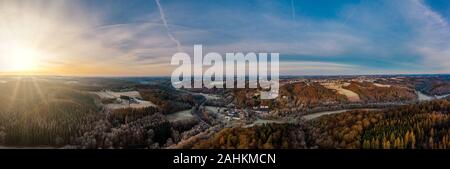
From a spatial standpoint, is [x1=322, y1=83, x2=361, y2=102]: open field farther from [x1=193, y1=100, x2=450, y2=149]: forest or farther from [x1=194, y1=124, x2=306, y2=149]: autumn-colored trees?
[x1=194, y1=124, x2=306, y2=149]: autumn-colored trees

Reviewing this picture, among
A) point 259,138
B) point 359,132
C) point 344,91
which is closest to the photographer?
point 259,138

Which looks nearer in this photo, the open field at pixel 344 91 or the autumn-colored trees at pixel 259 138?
the autumn-colored trees at pixel 259 138

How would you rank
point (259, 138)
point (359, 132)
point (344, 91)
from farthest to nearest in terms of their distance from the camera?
point (344, 91) → point (359, 132) → point (259, 138)

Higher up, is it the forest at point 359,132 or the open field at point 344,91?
the open field at point 344,91

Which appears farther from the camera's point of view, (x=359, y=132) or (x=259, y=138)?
(x=359, y=132)

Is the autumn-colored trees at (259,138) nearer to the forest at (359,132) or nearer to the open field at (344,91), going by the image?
the forest at (359,132)

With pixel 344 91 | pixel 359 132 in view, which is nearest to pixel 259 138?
pixel 359 132

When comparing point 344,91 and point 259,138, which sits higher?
point 344,91

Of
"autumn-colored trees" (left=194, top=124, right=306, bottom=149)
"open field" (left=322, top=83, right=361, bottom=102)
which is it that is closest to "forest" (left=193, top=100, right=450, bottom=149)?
"autumn-colored trees" (left=194, top=124, right=306, bottom=149)

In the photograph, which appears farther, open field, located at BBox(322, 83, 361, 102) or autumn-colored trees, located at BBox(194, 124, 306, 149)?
open field, located at BBox(322, 83, 361, 102)

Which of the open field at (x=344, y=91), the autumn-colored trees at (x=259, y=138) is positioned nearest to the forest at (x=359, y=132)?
the autumn-colored trees at (x=259, y=138)

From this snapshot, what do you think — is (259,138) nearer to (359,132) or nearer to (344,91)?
(359,132)
